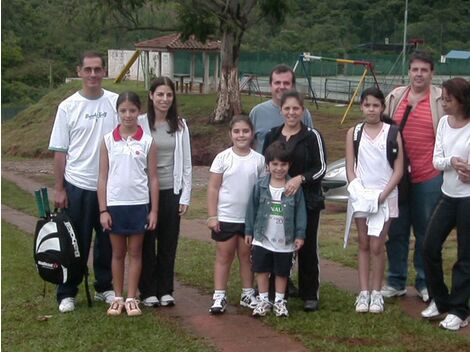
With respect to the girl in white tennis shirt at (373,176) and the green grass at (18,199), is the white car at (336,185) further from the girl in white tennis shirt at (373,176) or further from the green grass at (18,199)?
the girl in white tennis shirt at (373,176)

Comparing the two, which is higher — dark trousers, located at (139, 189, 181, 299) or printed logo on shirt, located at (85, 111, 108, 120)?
printed logo on shirt, located at (85, 111, 108, 120)

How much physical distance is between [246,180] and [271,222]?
38 cm

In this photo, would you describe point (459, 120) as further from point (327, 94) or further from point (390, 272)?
point (327, 94)

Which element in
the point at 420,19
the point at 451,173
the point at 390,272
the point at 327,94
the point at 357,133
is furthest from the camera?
the point at 420,19

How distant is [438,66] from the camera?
45.2 metres

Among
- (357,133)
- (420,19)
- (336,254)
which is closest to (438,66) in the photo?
(420,19)

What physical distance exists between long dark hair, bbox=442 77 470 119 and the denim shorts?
2.39m

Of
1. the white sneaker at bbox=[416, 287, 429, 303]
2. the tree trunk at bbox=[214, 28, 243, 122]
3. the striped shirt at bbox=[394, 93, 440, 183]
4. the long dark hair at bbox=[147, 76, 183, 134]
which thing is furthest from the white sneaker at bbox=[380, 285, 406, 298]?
the tree trunk at bbox=[214, 28, 243, 122]

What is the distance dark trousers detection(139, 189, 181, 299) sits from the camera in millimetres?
7039

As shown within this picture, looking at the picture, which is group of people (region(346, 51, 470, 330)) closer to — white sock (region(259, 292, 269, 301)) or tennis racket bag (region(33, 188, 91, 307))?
white sock (region(259, 292, 269, 301))

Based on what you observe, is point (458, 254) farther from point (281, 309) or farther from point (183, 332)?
point (183, 332)

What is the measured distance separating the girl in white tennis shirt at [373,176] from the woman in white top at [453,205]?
373mm

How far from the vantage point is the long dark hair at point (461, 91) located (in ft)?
21.1

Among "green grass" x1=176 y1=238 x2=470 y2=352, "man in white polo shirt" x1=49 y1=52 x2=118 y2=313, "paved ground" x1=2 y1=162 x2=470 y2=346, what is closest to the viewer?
"green grass" x1=176 y1=238 x2=470 y2=352
